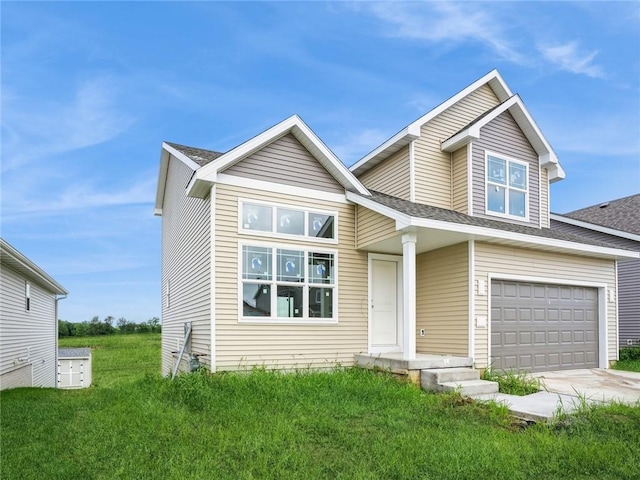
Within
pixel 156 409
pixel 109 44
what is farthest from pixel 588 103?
pixel 156 409

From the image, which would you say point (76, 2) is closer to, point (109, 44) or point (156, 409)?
point (109, 44)

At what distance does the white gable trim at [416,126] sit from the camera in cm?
1151

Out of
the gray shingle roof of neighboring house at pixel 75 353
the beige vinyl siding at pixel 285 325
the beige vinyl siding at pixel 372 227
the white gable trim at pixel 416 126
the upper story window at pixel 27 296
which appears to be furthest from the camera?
the gray shingle roof of neighboring house at pixel 75 353

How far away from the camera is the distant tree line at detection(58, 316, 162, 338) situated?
42.9m

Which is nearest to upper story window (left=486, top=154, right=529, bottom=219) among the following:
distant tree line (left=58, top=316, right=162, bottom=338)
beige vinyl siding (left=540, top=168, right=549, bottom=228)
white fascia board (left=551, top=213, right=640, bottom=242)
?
beige vinyl siding (left=540, top=168, right=549, bottom=228)

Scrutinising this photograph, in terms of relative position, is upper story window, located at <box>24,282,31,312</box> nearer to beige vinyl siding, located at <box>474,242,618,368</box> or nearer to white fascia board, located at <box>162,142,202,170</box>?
white fascia board, located at <box>162,142,202,170</box>

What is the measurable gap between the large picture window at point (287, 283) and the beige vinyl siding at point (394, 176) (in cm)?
309

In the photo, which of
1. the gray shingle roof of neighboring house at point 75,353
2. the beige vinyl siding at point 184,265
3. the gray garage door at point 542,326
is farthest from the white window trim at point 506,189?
the gray shingle roof of neighboring house at point 75,353

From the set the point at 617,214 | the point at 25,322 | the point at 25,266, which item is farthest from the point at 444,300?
the point at 25,322

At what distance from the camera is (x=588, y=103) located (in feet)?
48.3

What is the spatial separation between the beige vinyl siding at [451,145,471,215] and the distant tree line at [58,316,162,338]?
123ft

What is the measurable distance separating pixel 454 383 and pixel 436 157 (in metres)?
6.01

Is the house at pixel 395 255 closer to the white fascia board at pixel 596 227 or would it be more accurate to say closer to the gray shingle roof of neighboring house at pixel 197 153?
the gray shingle roof of neighboring house at pixel 197 153

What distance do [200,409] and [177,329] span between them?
6499 millimetres
